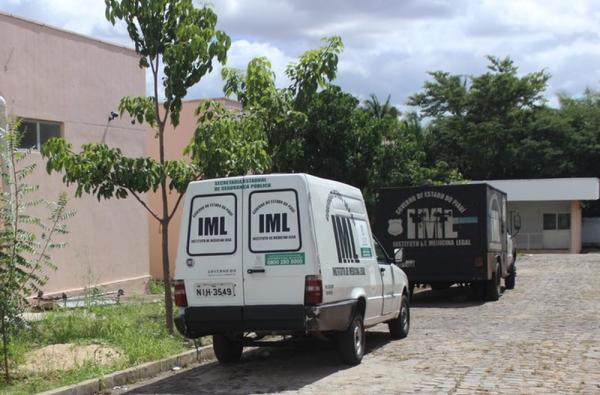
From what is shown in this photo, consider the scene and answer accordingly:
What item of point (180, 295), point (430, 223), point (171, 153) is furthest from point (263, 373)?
point (171, 153)

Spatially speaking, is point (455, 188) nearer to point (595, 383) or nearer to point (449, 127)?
point (595, 383)

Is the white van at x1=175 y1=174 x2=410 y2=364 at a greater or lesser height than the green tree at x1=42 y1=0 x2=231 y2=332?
lesser

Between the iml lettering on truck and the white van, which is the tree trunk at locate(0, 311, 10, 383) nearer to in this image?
the white van

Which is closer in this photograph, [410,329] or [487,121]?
[410,329]

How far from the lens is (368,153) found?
813 inches

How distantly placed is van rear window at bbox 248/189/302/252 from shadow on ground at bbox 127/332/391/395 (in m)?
1.58

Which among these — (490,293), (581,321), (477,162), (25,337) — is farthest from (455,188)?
(477,162)

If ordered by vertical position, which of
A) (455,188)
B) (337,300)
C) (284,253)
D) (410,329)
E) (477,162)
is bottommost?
(410,329)

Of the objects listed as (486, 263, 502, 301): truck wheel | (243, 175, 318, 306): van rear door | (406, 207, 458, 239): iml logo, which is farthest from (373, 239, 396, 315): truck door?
(486, 263, 502, 301): truck wheel

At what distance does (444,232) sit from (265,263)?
971cm

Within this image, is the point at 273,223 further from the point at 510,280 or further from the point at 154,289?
the point at 510,280

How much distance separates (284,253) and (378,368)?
200 cm

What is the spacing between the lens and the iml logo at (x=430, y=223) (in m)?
18.2

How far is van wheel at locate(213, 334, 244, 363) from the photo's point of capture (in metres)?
10.3
